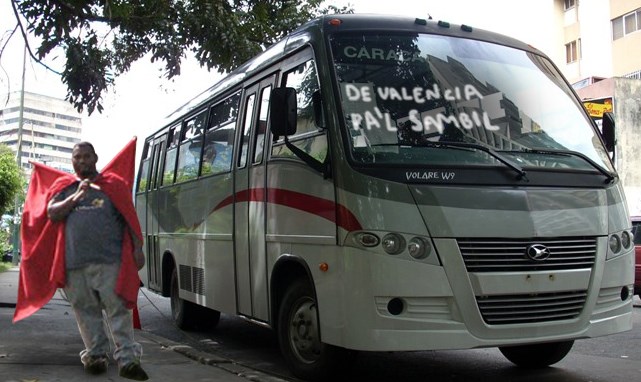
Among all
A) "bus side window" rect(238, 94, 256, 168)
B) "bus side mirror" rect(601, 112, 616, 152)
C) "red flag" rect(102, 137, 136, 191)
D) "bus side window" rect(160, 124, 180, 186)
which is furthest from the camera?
"bus side window" rect(160, 124, 180, 186)

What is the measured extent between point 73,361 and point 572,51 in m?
35.9

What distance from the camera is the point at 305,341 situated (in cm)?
551

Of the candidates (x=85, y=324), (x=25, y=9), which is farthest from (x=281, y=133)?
(x=25, y=9)

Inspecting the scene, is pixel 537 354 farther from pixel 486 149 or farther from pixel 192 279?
A: pixel 192 279

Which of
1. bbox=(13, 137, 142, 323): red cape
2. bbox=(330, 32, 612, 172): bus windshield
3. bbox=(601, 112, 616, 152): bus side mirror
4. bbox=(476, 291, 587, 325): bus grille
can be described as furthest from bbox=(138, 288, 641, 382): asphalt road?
bbox=(601, 112, 616, 152): bus side mirror

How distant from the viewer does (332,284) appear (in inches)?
195

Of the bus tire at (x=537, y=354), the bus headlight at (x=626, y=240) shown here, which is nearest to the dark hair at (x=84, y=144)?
the bus tire at (x=537, y=354)

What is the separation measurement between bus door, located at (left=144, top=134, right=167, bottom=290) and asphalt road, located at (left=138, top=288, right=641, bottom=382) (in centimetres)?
137

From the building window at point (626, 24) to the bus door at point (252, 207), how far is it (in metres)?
28.9

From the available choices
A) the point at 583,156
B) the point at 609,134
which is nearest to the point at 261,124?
the point at 583,156

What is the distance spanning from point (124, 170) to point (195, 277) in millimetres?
3254

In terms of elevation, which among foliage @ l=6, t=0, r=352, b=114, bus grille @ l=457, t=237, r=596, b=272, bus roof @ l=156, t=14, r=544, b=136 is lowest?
bus grille @ l=457, t=237, r=596, b=272

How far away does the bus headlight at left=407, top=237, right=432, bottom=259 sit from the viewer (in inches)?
184

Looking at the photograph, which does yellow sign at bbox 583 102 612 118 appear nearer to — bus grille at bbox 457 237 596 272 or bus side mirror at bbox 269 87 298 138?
bus grille at bbox 457 237 596 272
